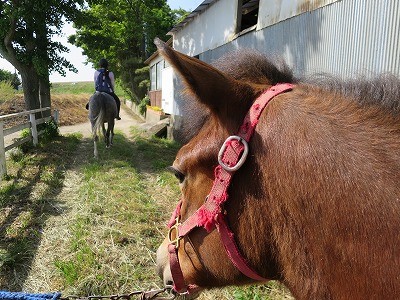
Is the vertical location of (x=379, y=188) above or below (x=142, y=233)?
above

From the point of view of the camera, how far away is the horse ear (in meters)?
1.05

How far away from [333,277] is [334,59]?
4054mm

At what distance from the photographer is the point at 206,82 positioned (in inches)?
43.2

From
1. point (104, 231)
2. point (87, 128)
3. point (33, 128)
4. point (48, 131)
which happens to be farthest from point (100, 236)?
point (87, 128)

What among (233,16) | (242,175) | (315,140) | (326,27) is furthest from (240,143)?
(233,16)

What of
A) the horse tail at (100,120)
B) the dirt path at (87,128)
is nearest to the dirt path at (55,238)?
the horse tail at (100,120)

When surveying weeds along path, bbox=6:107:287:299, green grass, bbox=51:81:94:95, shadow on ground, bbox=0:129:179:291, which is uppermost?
weeds along path, bbox=6:107:287:299

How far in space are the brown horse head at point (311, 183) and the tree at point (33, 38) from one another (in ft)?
34.5

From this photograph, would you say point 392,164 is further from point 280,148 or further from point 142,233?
point 142,233

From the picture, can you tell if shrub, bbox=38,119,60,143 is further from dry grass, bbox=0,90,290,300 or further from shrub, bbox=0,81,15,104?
shrub, bbox=0,81,15,104

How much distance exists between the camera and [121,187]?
6367 mm

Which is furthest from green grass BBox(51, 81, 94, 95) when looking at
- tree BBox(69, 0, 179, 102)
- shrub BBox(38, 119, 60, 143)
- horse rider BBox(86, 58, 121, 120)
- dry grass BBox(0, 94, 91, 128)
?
horse rider BBox(86, 58, 121, 120)

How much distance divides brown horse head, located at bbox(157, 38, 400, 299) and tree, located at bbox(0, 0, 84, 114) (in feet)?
34.5

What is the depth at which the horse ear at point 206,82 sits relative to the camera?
105cm
